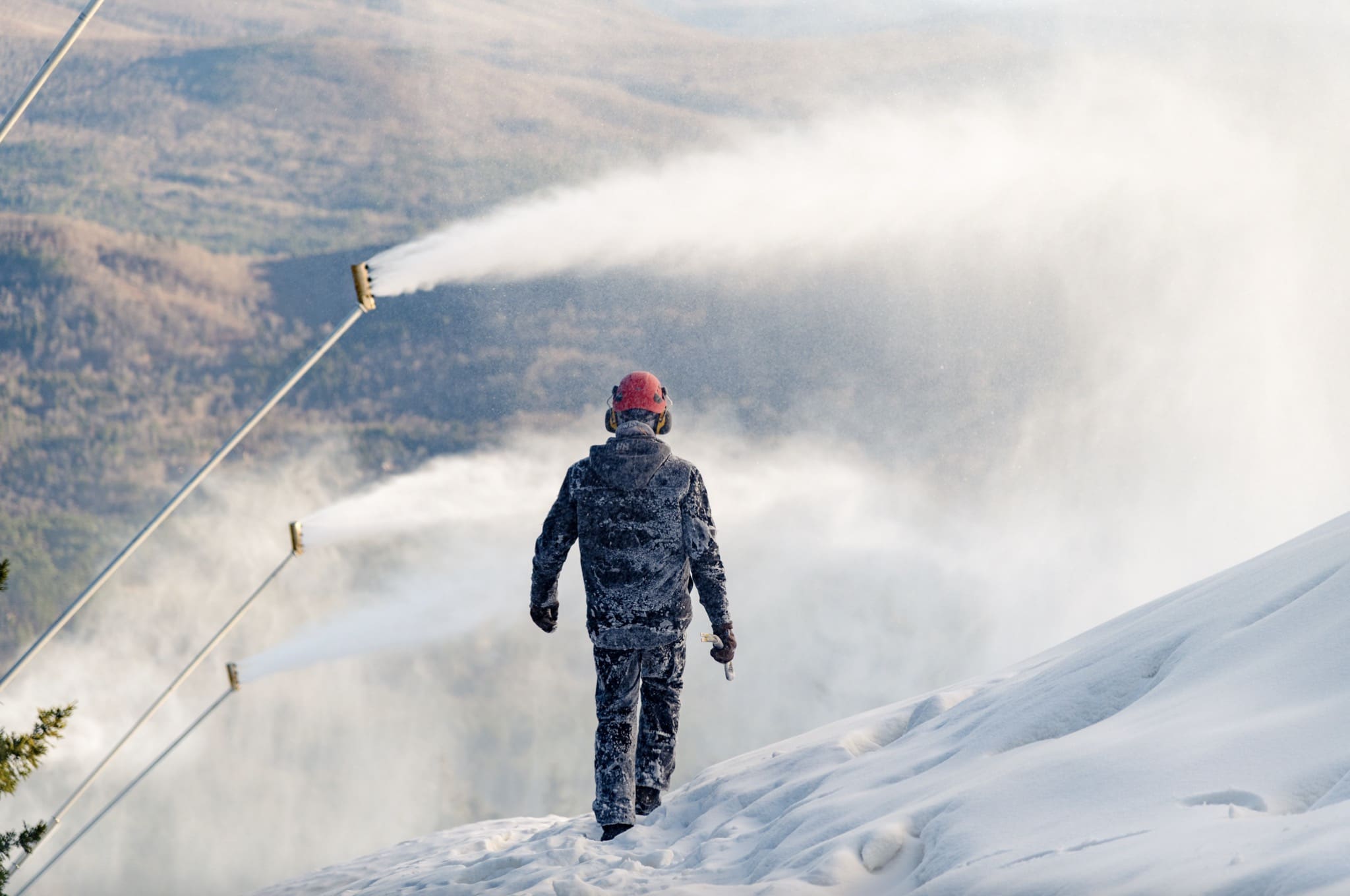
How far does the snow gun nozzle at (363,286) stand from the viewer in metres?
7.61

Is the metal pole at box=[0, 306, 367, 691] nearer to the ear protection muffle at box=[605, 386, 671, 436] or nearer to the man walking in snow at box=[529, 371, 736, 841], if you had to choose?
the ear protection muffle at box=[605, 386, 671, 436]

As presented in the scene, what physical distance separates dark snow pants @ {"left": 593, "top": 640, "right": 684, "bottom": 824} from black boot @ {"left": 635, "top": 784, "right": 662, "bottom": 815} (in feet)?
0.09

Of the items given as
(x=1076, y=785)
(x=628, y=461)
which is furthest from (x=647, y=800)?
(x=1076, y=785)

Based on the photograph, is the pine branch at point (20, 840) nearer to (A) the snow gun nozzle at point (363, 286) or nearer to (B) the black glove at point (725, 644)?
(A) the snow gun nozzle at point (363, 286)

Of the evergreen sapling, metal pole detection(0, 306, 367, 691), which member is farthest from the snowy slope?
metal pole detection(0, 306, 367, 691)

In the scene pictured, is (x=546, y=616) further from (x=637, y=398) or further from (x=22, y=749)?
(x=22, y=749)

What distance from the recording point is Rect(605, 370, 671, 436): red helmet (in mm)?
7281

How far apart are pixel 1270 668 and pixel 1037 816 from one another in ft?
3.99

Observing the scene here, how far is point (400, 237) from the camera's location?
4382 inches

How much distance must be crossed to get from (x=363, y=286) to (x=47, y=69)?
2.12 m

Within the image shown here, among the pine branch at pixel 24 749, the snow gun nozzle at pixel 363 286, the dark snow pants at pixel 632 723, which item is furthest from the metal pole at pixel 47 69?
the dark snow pants at pixel 632 723

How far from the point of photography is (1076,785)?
15.0 ft

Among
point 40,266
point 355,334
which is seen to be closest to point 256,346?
point 355,334

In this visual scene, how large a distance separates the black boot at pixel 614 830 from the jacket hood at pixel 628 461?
78.3 inches
